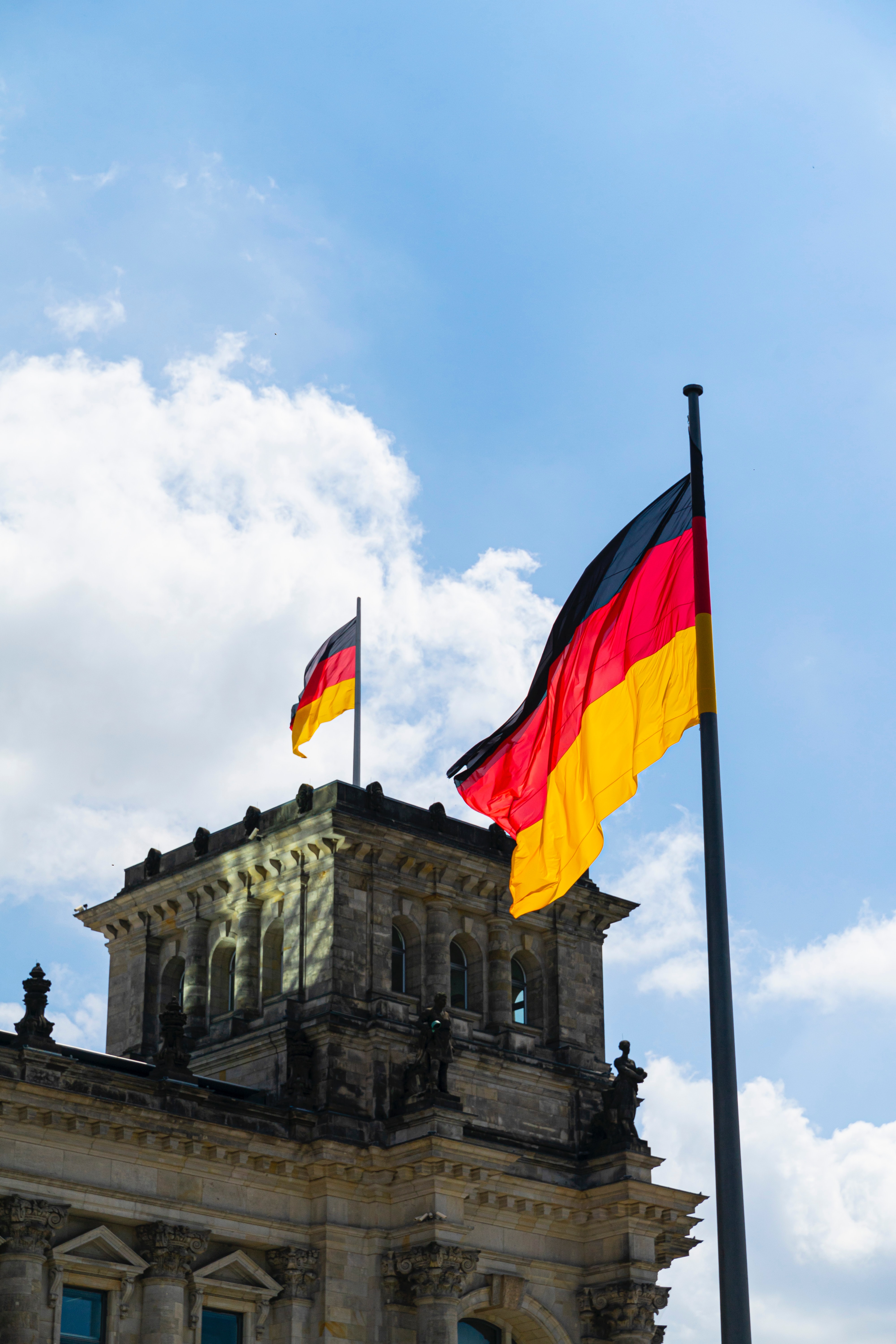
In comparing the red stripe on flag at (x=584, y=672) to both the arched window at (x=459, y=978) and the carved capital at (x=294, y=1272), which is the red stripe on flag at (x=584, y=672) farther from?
the arched window at (x=459, y=978)

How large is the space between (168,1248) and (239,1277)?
2658mm

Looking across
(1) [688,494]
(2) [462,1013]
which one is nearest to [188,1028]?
(2) [462,1013]

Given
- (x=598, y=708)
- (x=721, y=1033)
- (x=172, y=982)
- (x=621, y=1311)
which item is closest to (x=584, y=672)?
(x=598, y=708)

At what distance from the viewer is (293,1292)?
1651 inches

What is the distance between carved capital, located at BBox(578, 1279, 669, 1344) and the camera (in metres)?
45.8

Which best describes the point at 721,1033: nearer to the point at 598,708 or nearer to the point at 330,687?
the point at 598,708

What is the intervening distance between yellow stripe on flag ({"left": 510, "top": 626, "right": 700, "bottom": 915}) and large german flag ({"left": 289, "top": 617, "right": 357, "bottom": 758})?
26.7 meters

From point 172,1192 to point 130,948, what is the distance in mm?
12228

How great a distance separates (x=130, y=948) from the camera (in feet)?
170

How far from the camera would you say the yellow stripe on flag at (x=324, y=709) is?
169ft

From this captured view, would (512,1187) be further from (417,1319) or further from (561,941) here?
(561,941)

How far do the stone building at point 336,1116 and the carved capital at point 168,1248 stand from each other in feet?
0.20

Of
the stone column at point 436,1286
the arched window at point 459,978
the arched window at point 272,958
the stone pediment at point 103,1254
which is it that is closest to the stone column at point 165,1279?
the stone pediment at point 103,1254

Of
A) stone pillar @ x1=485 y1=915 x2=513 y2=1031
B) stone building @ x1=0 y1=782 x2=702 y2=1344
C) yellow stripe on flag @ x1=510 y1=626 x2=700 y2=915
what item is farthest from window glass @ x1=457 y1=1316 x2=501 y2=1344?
yellow stripe on flag @ x1=510 y1=626 x2=700 y2=915
